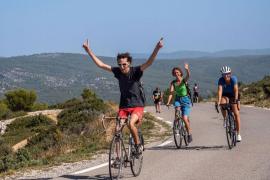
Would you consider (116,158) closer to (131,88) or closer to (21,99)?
(131,88)


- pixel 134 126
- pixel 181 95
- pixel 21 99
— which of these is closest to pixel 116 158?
pixel 134 126

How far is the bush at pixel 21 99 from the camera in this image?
62062mm

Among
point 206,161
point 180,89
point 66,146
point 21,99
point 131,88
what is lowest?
point 21,99

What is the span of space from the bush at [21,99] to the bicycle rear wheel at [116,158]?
177 ft

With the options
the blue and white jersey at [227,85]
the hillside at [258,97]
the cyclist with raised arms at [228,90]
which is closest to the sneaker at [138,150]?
the cyclist with raised arms at [228,90]

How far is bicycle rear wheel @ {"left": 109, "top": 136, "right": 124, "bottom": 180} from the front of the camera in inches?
339

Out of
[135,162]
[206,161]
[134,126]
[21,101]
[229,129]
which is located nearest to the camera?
[134,126]

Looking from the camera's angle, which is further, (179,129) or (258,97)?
(258,97)

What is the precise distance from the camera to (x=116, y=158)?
8.67m

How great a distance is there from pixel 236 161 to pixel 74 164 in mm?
3154

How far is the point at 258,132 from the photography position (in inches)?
660

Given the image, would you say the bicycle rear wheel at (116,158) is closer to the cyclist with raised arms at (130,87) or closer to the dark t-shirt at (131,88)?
the cyclist with raised arms at (130,87)

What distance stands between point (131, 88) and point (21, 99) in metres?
55.2

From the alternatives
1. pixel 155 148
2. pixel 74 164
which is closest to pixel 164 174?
pixel 74 164
